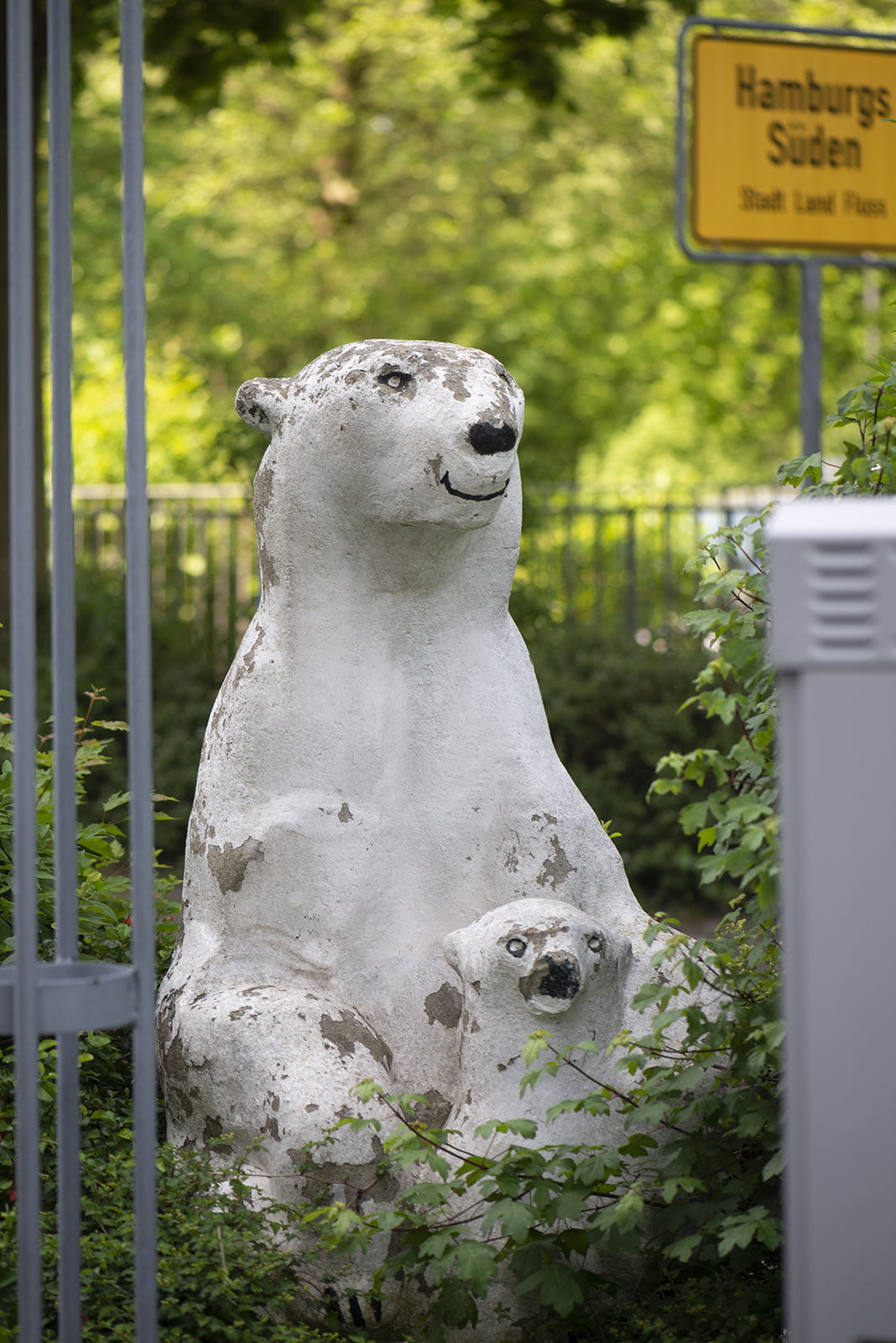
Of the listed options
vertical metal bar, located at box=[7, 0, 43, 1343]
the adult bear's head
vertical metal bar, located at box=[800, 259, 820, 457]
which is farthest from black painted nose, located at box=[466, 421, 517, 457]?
vertical metal bar, located at box=[800, 259, 820, 457]

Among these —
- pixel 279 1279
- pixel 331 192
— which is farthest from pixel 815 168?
pixel 331 192

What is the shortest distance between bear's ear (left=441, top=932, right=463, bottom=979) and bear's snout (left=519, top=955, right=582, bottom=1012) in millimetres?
169

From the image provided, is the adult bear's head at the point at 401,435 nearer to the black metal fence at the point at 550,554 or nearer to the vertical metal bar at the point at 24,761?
the vertical metal bar at the point at 24,761

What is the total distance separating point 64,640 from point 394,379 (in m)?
0.94

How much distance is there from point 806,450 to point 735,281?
1262cm

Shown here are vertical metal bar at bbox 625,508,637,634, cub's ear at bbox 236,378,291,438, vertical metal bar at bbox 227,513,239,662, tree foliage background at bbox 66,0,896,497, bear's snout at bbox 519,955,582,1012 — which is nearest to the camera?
bear's snout at bbox 519,955,582,1012

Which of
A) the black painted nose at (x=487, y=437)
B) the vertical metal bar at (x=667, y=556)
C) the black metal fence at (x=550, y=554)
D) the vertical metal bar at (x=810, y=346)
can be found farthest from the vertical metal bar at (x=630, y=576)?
the black painted nose at (x=487, y=437)

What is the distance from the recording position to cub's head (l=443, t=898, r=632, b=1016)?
228 cm

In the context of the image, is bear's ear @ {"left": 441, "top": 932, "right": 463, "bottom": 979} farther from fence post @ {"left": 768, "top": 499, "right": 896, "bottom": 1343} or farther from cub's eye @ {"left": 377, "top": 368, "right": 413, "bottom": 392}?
fence post @ {"left": 768, "top": 499, "right": 896, "bottom": 1343}

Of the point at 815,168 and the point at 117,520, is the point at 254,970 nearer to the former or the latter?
the point at 815,168

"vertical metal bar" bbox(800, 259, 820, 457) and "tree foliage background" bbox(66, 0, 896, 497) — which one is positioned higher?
"tree foliage background" bbox(66, 0, 896, 497)

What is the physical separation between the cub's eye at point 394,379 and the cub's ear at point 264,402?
203 mm

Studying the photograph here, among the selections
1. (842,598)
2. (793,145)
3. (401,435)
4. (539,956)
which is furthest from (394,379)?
(793,145)

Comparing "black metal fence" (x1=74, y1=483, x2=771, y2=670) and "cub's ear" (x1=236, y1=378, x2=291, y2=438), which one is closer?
"cub's ear" (x1=236, y1=378, x2=291, y2=438)
